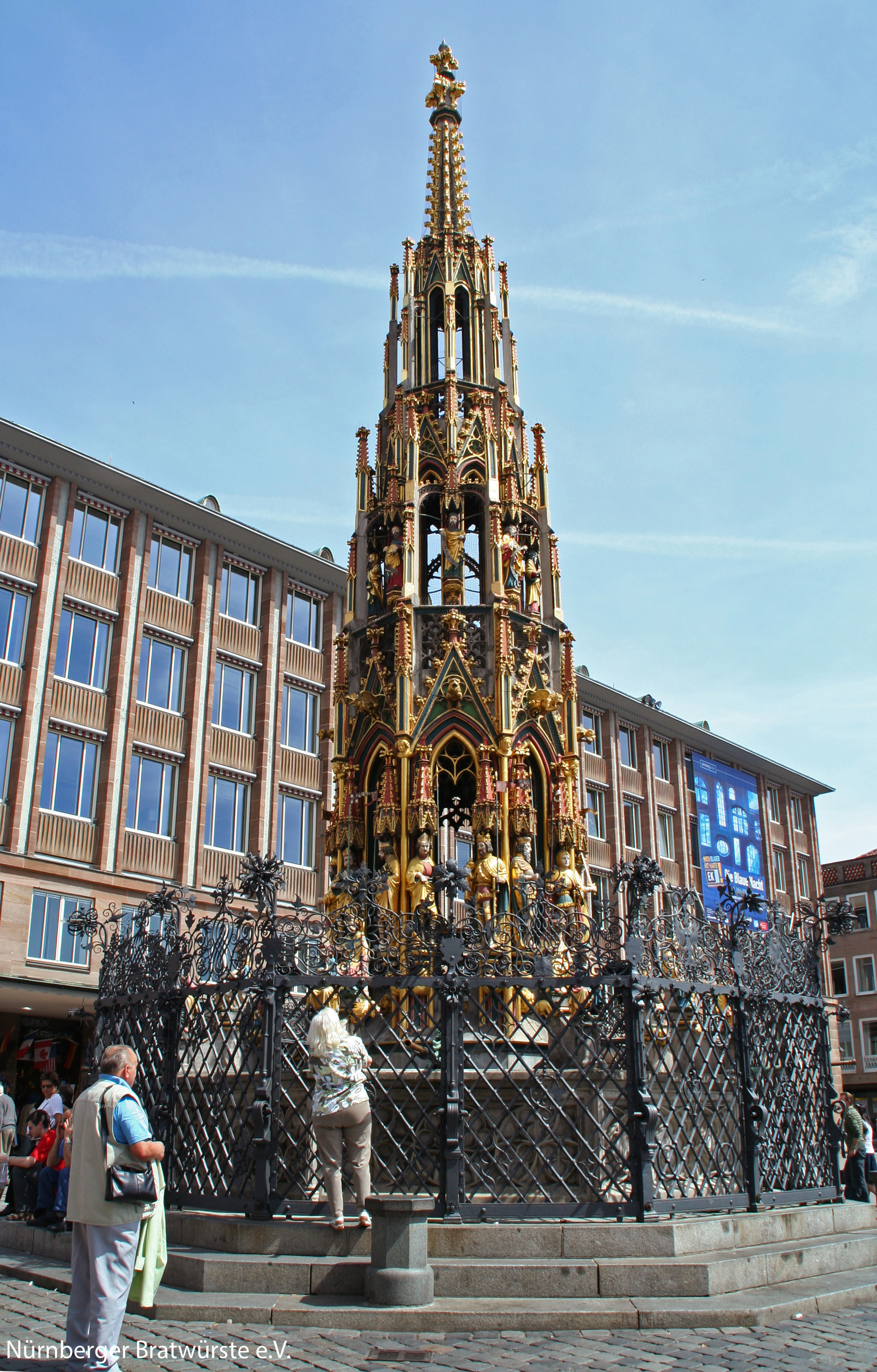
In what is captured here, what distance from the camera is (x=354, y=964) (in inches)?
454

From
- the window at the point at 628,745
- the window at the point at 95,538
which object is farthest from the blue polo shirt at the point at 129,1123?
the window at the point at 628,745

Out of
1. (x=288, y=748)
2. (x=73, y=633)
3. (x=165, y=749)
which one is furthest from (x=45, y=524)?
(x=288, y=748)

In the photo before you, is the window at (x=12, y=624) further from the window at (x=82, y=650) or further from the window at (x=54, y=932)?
the window at (x=54, y=932)

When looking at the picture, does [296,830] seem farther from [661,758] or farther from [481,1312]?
[481,1312]

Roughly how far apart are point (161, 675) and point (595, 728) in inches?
846

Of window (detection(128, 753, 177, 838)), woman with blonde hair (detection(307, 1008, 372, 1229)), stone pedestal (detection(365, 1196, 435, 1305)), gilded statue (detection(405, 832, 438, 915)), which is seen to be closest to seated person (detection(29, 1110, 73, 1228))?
woman with blonde hair (detection(307, 1008, 372, 1229))

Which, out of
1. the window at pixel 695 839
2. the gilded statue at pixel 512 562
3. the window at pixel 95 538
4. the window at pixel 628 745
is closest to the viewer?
the gilded statue at pixel 512 562

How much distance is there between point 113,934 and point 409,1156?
5234 millimetres

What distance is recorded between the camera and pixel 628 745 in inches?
1962

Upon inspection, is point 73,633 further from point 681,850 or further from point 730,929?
point 681,850

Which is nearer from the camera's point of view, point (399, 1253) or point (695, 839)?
point (399, 1253)

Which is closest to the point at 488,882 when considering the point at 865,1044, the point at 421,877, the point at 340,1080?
the point at 421,877

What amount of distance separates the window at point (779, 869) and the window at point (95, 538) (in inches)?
1436

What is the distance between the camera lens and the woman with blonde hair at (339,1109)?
30.4 feet
